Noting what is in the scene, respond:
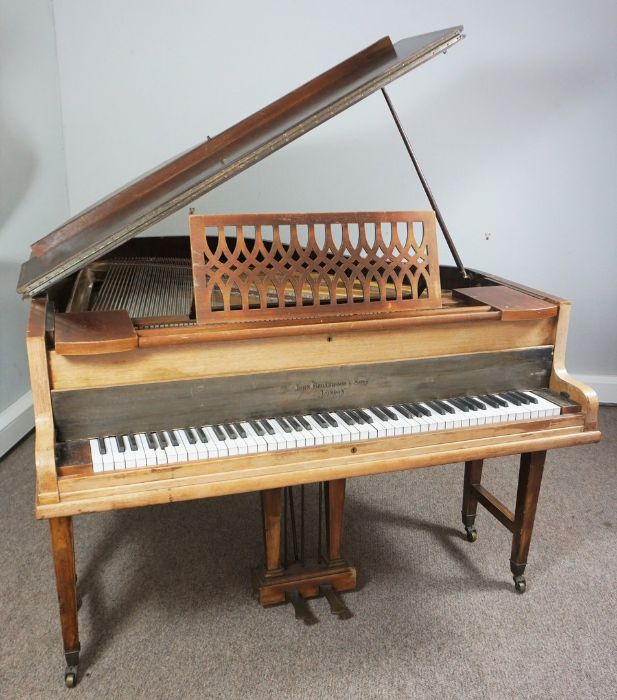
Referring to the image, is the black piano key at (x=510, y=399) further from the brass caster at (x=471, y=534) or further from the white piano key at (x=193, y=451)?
the white piano key at (x=193, y=451)

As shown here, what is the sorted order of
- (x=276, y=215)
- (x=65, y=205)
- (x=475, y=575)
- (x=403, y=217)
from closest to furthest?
(x=276, y=215), (x=403, y=217), (x=475, y=575), (x=65, y=205)

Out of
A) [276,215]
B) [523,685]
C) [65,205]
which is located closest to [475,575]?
[523,685]

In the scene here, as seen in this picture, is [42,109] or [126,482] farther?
[42,109]

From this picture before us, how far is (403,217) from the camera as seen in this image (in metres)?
1.88

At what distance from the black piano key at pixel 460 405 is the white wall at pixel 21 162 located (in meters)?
2.34

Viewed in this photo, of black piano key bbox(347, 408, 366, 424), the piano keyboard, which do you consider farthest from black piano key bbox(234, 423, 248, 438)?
black piano key bbox(347, 408, 366, 424)

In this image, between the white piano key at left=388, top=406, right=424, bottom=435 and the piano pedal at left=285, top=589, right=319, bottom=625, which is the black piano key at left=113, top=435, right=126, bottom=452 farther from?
the piano pedal at left=285, top=589, right=319, bottom=625

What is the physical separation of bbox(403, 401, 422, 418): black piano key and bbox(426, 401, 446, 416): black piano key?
0.18 ft

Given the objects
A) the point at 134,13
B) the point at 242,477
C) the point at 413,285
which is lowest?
the point at 242,477

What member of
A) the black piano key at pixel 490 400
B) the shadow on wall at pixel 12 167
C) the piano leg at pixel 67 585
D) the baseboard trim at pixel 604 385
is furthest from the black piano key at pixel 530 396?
the shadow on wall at pixel 12 167

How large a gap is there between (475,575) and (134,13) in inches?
128

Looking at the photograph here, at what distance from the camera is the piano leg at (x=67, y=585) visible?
165 cm

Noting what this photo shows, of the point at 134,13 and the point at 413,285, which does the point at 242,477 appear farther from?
the point at 134,13

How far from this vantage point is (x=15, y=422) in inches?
131
